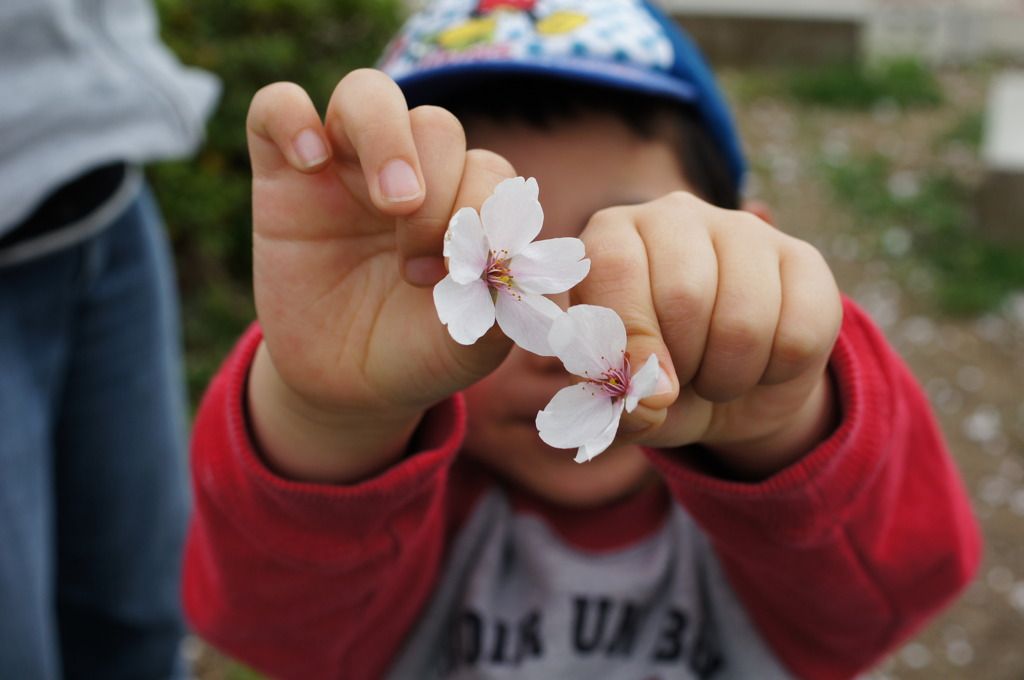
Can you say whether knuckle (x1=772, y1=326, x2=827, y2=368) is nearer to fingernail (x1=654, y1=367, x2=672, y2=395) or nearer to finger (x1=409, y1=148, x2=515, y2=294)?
fingernail (x1=654, y1=367, x2=672, y2=395)

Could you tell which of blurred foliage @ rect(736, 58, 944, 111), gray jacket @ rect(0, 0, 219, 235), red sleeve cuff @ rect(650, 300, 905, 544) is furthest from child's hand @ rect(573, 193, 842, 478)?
blurred foliage @ rect(736, 58, 944, 111)

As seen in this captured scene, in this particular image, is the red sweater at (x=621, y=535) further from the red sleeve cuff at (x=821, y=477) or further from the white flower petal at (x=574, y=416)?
the white flower petal at (x=574, y=416)

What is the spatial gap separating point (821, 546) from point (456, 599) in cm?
62

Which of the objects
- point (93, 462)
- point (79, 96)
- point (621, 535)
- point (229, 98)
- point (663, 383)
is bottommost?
point (229, 98)

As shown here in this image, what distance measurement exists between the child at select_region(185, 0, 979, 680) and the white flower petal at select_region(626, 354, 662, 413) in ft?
0.05

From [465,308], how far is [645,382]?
0.15 meters

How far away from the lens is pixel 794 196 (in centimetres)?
479

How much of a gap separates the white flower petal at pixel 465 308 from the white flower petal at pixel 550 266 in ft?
0.10

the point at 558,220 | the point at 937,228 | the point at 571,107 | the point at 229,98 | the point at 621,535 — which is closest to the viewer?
the point at 558,220

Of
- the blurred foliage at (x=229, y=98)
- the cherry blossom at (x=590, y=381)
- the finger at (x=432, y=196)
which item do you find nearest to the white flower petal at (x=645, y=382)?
the cherry blossom at (x=590, y=381)

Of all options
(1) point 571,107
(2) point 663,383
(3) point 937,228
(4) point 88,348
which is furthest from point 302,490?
(3) point 937,228

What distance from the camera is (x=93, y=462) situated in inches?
72.1

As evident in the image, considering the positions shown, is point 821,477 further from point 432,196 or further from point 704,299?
point 432,196

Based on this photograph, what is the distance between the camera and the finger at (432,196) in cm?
76
